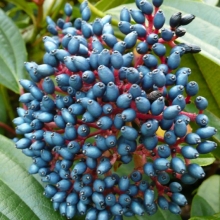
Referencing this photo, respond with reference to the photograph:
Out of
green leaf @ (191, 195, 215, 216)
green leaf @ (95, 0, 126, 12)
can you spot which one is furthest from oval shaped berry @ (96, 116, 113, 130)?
green leaf @ (95, 0, 126, 12)

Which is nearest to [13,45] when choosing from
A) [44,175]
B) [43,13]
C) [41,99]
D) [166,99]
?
[43,13]

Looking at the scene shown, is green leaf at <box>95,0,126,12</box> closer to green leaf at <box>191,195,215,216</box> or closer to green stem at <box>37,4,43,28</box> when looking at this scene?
green stem at <box>37,4,43,28</box>

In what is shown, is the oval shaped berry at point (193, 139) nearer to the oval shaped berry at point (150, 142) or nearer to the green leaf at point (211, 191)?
the oval shaped berry at point (150, 142)

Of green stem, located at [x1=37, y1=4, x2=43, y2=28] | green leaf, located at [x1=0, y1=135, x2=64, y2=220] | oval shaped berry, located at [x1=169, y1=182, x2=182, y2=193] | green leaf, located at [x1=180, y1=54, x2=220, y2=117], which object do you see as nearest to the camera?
oval shaped berry, located at [x1=169, y1=182, x2=182, y2=193]

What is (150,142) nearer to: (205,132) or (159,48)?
(205,132)

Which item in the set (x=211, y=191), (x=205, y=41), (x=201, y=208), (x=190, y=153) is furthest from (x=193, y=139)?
(x=211, y=191)

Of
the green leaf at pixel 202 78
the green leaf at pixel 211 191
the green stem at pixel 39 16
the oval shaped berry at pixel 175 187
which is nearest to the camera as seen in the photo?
the oval shaped berry at pixel 175 187

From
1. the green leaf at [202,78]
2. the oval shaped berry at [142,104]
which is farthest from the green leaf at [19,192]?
the green leaf at [202,78]
